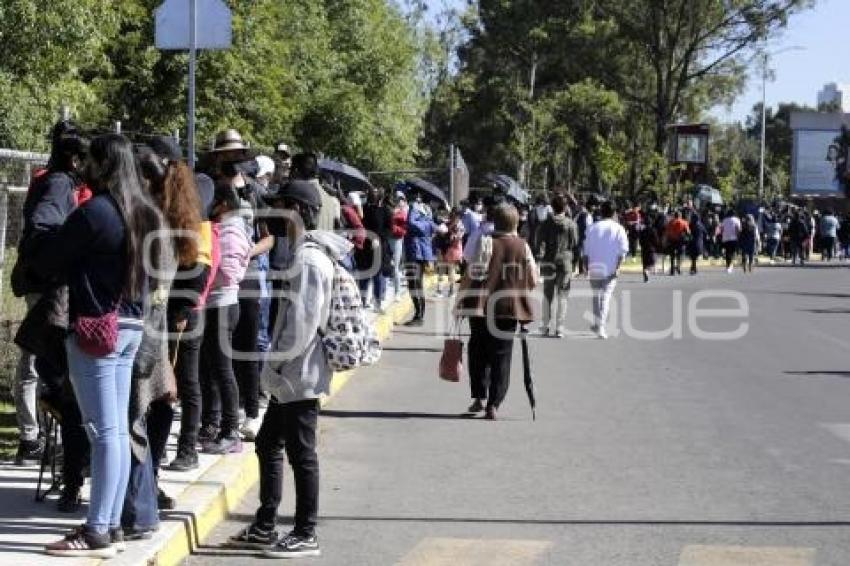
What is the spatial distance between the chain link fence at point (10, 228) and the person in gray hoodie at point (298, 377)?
3.45 metres

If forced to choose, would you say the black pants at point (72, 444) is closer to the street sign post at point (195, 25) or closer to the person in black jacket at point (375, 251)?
the street sign post at point (195, 25)

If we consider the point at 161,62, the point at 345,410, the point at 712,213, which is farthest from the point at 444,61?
the point at 345,410

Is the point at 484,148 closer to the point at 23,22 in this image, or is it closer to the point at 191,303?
the point at 23,22

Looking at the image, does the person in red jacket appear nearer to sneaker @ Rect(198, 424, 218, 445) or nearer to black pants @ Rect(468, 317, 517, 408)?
black pants @ Rect(468, 317, 517, 408)

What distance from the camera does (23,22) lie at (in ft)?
79.5

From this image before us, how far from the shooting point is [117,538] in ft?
22.2

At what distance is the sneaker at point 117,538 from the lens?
6719 millimetres

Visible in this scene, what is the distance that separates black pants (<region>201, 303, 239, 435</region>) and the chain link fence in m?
2.02

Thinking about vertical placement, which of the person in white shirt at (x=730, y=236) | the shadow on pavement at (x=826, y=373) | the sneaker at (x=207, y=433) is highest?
the person in white shirt at (x=730, y=236)

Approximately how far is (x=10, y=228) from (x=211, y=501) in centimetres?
503

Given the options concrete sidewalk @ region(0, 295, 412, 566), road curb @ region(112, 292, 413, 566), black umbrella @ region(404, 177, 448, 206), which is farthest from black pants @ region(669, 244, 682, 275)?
concrete sidewalk @ region(0, 295, 412, 566)

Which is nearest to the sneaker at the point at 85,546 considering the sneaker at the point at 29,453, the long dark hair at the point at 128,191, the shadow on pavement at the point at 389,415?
the long dark hair at the point at 128,191

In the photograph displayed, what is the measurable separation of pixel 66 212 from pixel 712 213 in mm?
42018

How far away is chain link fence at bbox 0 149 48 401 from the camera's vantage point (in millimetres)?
10438
